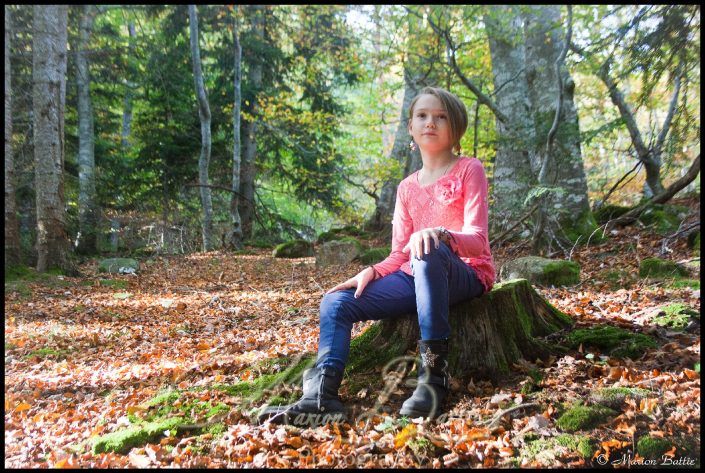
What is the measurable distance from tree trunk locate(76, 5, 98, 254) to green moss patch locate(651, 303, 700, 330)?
11.2 meters

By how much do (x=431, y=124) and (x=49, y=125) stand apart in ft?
24.3

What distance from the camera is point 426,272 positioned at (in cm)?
237

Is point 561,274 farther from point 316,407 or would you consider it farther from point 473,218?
point 316,407

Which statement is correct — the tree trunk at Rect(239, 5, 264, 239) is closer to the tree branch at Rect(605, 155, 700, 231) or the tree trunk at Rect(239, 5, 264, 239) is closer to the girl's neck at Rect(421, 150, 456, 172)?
the tree branch at Rect(605, 155, 700, 231)

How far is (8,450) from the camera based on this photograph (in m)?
2.35

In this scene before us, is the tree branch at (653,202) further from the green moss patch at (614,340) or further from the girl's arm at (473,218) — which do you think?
the girl's arm at (473,218)

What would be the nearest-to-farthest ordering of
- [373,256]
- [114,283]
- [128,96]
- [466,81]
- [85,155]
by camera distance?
[466,81]
[114,283]
[373,256]
[85,155]
[128,96]

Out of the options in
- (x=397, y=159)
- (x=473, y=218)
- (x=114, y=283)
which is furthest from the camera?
(x=397, y=159)

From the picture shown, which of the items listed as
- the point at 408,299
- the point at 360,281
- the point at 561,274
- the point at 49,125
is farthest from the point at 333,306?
the point at 49,125

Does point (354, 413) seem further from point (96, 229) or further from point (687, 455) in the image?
point (96, 229)

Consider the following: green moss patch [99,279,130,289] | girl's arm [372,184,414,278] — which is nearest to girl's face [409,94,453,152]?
girl's arm [372,184,414,278]

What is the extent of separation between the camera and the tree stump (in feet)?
9.21

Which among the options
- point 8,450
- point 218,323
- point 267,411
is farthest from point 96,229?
point 267,411

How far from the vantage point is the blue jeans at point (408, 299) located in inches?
93.7
